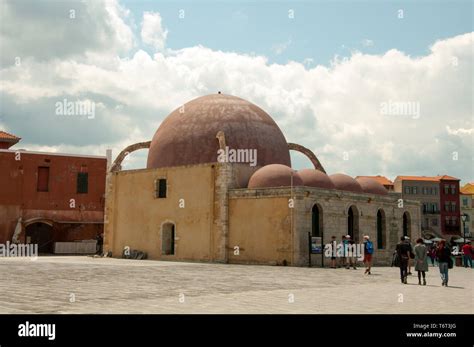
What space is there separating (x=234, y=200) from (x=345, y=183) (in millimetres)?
5438

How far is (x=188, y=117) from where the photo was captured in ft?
87.8

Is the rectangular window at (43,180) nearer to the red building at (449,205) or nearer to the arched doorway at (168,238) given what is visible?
the arched doorway at (168,238)

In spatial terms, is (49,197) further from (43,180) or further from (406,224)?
(406,224)

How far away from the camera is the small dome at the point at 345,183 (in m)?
25.4

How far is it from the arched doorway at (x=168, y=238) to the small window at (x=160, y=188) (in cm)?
149

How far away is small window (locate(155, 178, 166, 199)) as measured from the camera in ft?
88.4

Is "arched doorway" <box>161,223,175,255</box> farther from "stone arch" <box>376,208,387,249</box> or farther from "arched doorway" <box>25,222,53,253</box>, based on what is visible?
"arched doorway" <box>25,222,53,253</box>

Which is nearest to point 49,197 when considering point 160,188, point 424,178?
point 160,188

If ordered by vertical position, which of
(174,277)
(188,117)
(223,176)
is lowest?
(174,277)

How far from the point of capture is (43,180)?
108 feet

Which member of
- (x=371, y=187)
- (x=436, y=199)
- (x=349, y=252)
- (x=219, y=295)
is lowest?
(x=219, y=295)

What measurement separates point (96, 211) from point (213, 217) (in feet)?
41.5
